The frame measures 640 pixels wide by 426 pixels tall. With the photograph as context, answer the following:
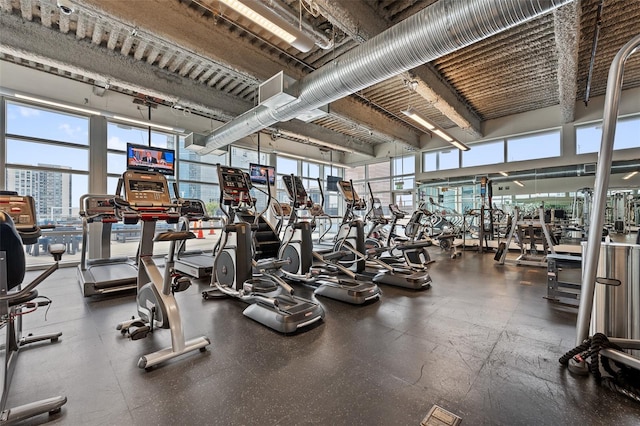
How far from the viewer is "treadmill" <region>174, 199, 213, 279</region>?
4823 mm

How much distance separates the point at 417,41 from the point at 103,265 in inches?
247

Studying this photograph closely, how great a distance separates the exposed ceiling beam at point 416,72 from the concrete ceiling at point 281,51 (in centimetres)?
2

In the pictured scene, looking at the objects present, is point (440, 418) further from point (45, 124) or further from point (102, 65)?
point (45, 124)

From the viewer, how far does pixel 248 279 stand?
3.29m

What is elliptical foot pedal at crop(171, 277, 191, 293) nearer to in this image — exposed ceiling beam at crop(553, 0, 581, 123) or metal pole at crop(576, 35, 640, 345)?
metal pole at crop(576, 35, 640, 345)

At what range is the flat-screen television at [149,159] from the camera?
20.5 feet

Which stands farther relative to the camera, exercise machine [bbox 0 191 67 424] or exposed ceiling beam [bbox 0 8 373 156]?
exposed ceiling beam [bbox 0 8 373 156]

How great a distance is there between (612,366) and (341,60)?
4.70 metres

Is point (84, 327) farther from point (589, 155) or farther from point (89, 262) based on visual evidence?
point (589, 155)

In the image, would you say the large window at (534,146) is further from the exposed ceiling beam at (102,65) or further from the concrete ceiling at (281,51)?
the exposed ceiling beam at (102,65)

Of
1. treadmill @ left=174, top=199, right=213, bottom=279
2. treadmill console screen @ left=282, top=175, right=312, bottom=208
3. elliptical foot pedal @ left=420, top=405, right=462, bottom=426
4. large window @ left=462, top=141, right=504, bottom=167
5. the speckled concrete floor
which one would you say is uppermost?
large window @ left=462, top=141, right=504, bottom=167

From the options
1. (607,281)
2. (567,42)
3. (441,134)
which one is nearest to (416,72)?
(567,42)

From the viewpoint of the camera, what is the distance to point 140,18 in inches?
145

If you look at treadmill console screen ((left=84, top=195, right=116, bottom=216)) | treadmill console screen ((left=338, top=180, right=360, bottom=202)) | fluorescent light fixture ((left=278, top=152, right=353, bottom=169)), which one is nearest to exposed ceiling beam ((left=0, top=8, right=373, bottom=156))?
treadmill console screen ((left=84, top=195, right=116, bottom=216))
